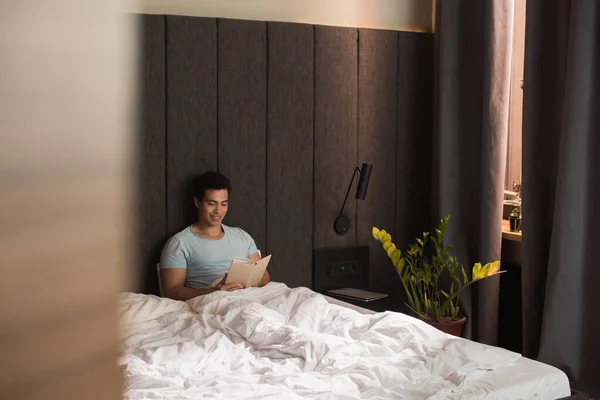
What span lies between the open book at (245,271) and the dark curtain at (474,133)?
112 centimetres

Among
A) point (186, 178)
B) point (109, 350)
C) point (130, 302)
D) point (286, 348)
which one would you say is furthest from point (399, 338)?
point (109, 350)

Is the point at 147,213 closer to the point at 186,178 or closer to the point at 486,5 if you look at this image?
the point at 186,178

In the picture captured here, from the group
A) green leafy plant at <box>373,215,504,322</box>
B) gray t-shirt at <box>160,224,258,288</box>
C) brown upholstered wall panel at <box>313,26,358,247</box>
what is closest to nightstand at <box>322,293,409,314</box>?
green leafy plant at <box>373,215,504,322</box>

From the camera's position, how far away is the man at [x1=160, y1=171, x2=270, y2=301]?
3.35 meters

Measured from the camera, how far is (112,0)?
0.31 meters

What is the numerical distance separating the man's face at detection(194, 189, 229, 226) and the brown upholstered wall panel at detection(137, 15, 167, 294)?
7.8 inches

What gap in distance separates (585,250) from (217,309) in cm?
160

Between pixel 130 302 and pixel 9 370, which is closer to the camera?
pixel 9 370

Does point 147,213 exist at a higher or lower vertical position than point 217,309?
higher

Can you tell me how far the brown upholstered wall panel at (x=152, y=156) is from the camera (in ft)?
11.1

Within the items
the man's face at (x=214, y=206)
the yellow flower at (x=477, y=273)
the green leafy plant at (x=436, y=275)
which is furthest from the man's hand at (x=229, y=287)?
the yellow flower at (x=477, y=273)

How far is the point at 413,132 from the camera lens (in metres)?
4.15

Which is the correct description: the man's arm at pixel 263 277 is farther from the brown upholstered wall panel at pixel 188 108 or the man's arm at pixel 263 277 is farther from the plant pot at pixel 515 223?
the plant pot at pixel 515 223

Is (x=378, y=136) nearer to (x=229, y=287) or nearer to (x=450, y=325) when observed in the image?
(x=450, y=325)
